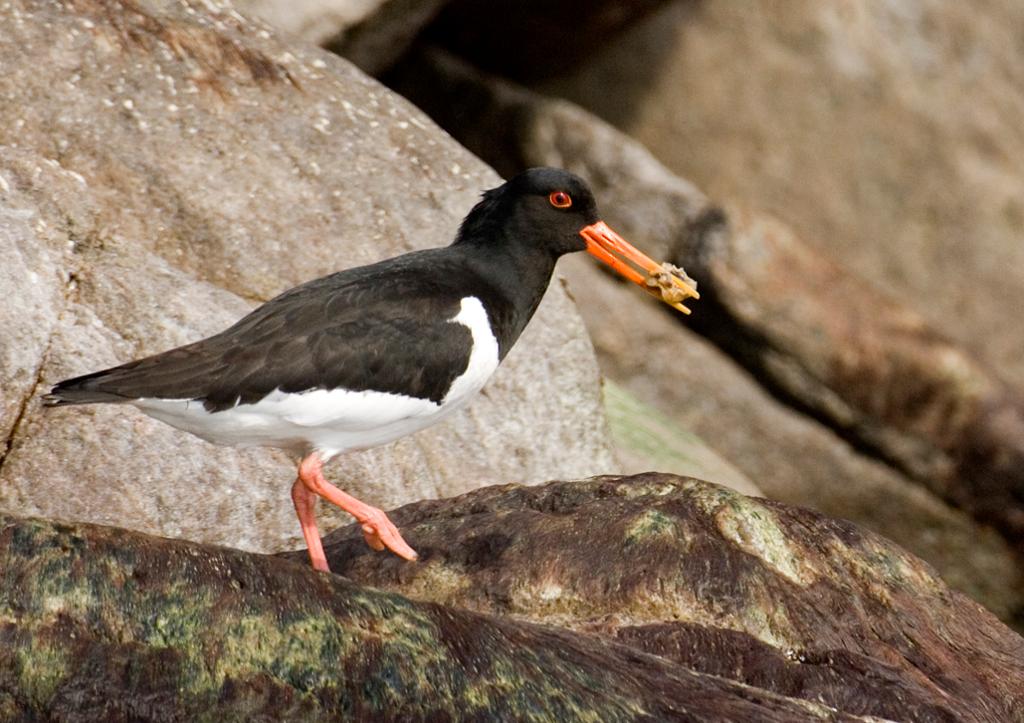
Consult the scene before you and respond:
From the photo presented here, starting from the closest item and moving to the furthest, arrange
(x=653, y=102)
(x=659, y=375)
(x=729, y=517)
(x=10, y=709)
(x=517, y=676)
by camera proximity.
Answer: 1. (x=10, y=709)
2. (x=517, y=676)
3. (x=729, y=517)
4. (x=659, y=375)
5. (x=653, y=102)

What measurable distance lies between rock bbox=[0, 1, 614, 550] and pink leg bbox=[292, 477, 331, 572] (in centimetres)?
110

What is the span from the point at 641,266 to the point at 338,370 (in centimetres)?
197

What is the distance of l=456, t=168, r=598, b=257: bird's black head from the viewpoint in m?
8.02

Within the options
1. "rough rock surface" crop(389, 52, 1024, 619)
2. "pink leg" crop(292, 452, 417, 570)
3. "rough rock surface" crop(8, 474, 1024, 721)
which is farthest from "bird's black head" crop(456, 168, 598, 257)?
"rough rock surface" crop(389, 52, 1024, 619)

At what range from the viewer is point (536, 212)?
8.06 metres

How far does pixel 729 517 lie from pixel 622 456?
453cm

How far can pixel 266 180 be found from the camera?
946 centimetres

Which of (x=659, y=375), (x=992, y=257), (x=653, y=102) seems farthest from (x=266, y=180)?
(x=992, y=257)

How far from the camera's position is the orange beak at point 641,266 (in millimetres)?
8188

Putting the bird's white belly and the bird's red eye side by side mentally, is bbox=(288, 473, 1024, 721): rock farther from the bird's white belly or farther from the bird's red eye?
the bird's red eye

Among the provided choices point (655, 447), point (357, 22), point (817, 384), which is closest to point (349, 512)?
point (655, 447)

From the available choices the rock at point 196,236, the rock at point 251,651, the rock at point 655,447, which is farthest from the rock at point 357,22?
the rock at point 251,651

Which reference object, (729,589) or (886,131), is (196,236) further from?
(886,131)

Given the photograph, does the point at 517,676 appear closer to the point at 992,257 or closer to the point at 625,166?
the point at 625,166
